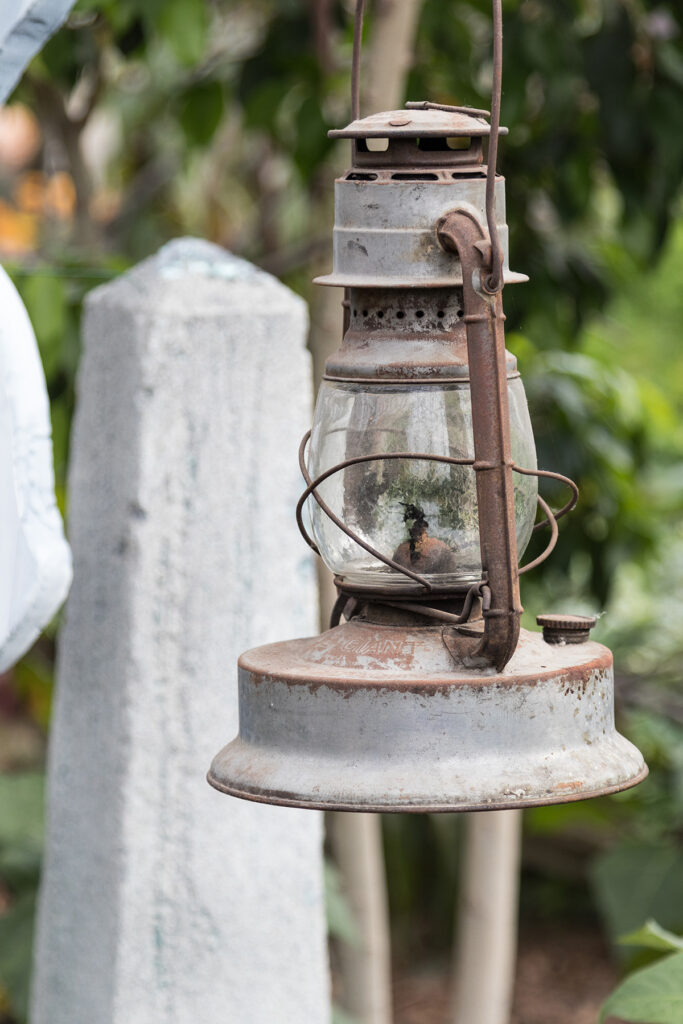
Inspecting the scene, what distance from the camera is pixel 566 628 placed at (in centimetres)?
107

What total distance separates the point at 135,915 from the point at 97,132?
6.76 m

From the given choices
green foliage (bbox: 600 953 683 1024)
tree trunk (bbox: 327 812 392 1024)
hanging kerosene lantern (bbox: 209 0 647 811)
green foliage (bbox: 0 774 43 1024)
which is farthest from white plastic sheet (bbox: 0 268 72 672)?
tree trunk (bbox: 327 812 392 1024)

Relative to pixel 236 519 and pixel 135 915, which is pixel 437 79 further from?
pixel 135 915

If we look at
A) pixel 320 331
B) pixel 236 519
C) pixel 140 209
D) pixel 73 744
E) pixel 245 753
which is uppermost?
pixel 140 209

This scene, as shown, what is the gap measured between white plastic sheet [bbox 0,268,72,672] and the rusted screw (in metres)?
0.41

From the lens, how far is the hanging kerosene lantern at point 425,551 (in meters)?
0.95

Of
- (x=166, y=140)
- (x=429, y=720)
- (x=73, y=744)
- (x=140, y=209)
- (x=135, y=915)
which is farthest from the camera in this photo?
(x=166, y=140)

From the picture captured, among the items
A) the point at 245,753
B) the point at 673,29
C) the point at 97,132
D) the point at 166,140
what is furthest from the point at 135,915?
the point at 97,132

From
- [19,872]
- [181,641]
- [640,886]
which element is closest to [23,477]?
[181,641]

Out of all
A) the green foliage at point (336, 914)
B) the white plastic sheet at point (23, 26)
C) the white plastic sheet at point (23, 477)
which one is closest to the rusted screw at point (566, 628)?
the white plastic sheet at point (23, 477)

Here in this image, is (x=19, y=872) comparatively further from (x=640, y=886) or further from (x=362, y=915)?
(x=640, y=886)

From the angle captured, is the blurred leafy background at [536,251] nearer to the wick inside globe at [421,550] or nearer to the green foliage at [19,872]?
the green foliage at [19,872]

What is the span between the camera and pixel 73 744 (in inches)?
73.6

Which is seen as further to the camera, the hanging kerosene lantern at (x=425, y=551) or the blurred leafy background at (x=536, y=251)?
the blurred leafy background at (x=536, y=251)
